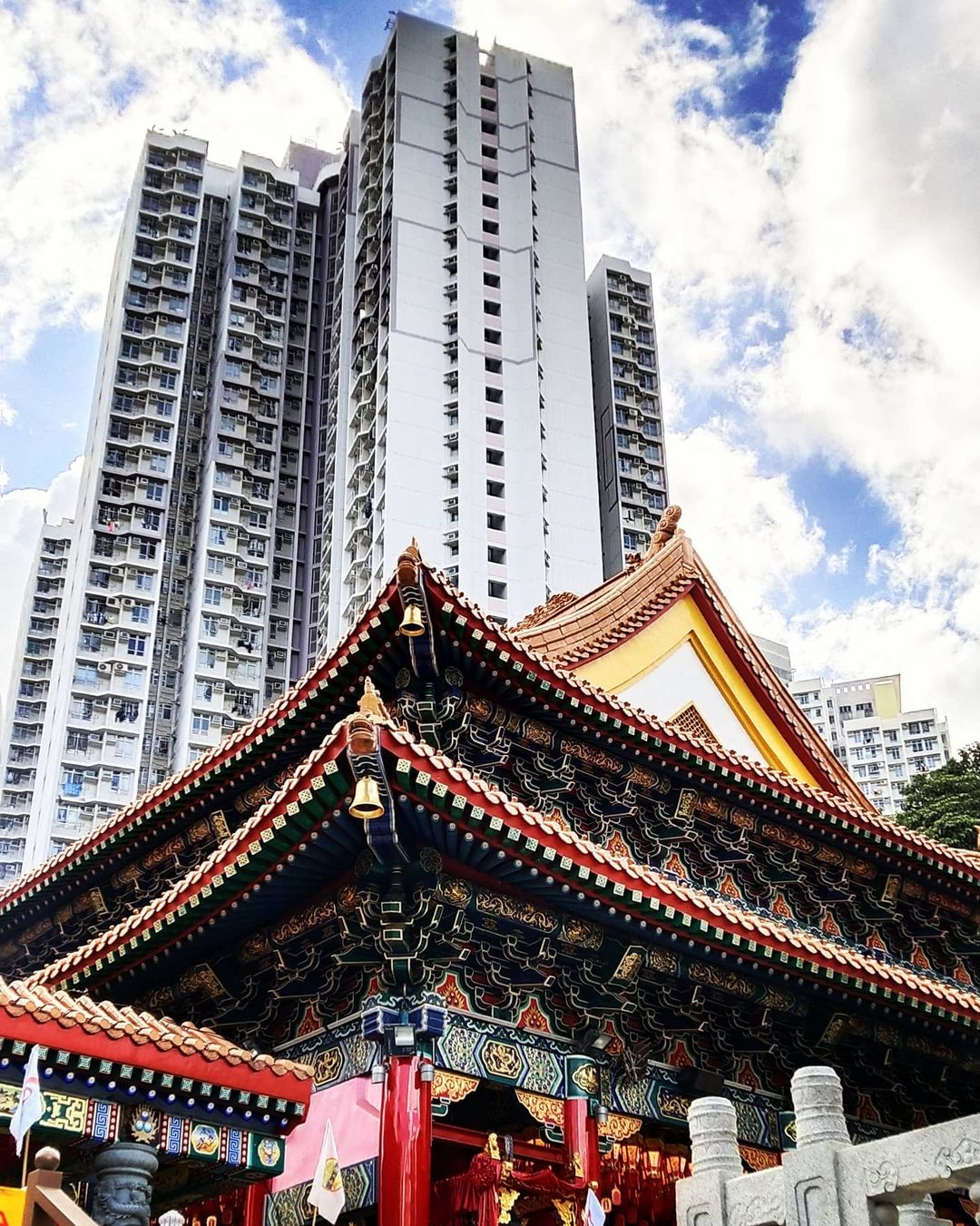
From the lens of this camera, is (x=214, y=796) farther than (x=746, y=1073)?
Yes

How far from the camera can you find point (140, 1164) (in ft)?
29.5

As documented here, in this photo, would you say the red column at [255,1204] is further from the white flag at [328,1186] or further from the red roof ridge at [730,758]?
the red roof ridge at [730,758]

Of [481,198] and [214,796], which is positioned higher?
[481,198]

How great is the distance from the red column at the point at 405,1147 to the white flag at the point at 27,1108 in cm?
316

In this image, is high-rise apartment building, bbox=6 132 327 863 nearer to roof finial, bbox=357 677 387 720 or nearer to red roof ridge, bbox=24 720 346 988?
red roof ridge, bbox=24 720 346 988

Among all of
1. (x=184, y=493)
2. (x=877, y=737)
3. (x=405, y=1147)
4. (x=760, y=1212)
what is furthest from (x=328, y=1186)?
(x=877, y=737)

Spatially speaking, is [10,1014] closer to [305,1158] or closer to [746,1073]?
[305,1158]

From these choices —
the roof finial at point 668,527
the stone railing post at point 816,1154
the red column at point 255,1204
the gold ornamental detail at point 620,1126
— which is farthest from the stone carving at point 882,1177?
the roof finial at point 668,527

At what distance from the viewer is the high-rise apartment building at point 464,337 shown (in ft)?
182

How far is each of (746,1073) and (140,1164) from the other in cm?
691

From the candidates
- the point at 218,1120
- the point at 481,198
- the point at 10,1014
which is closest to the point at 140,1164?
the point at 218,1120

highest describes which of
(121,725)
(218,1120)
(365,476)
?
(365,476)

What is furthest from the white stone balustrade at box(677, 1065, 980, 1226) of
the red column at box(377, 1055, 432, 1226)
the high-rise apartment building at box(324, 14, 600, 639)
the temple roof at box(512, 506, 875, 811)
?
the high-rise apartment building at box(324, 14, 600, 639)

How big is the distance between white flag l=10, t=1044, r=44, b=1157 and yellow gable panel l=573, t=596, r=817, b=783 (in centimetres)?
1044
